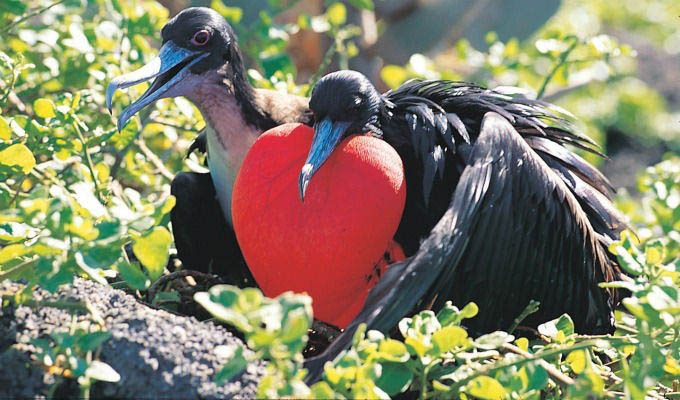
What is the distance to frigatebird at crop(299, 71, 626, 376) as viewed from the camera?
4.96 ft

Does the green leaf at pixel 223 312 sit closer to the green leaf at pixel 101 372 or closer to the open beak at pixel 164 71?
the green leaf at pixel 101 372

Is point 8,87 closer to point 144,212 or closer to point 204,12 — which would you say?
point 204,12

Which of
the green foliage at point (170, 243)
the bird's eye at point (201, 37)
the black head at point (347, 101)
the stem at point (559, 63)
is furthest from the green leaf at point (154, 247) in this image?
the stem at point (559, 63)

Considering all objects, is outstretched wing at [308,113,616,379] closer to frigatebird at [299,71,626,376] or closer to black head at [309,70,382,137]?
frigatebird at [299,71,626,376]

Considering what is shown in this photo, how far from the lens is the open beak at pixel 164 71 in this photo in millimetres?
1743

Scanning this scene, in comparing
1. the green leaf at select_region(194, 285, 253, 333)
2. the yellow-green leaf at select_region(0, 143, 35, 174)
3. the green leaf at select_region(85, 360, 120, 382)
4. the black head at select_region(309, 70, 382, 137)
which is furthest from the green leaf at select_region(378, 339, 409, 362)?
the yellow-green leaf at select_region(0, 143, 35, 174)

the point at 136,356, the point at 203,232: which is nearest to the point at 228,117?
the point at 203,232

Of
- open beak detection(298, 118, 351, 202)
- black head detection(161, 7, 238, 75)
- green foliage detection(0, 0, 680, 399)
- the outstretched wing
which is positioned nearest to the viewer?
green foliage detection(0, 0, 680, 399)

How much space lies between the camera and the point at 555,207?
160 centimetres

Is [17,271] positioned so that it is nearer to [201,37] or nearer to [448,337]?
[448,337]

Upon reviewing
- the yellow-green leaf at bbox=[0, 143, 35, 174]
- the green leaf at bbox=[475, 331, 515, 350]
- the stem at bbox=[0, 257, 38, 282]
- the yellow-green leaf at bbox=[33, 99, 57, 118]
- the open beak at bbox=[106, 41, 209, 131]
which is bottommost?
the stem at bbox=[0, 257, 38, 282]

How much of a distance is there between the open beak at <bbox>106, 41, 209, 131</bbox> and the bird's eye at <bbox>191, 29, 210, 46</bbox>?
2cm

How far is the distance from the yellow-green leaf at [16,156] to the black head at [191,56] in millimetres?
330

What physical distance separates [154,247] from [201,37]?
0.77 meters
